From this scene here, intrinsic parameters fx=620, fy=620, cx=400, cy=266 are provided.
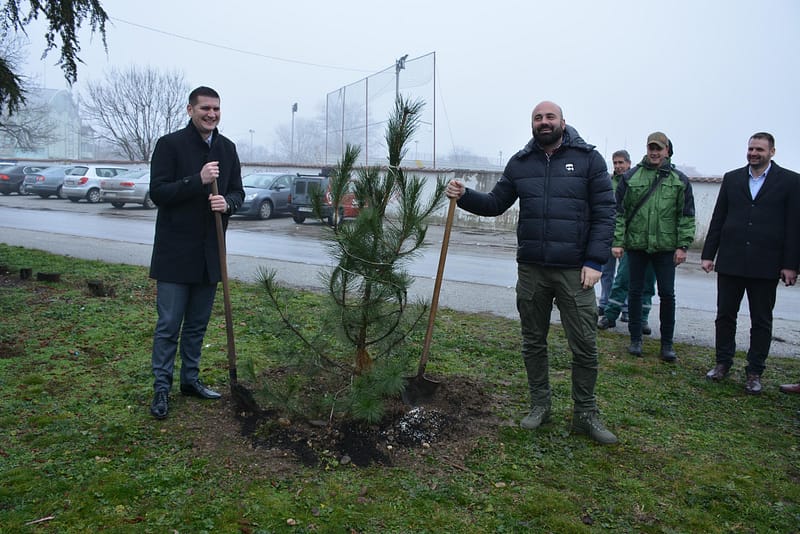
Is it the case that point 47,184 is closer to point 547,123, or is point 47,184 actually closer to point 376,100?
point 376,100

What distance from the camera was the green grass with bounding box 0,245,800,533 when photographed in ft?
9.80

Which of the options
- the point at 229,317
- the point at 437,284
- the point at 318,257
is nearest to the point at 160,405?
the point at 229,317

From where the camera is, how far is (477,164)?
2948cm

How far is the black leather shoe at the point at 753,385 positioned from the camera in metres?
5.00

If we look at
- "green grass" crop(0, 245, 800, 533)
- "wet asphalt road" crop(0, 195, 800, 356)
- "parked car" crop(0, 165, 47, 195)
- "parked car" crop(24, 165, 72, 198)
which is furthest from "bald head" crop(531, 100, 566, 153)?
"parked car" crop(0, 165, 47, 195)

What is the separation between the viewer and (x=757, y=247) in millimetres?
5086

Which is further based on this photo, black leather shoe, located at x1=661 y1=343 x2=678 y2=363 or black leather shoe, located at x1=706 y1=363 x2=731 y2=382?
black leather shoe, located at x1=661 y1=343 x2=678 y2=363

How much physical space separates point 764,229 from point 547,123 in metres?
2.55

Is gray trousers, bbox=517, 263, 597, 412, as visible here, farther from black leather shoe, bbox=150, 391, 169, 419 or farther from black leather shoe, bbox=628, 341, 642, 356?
black leather shoe, bbox=150, 391, 169, 419

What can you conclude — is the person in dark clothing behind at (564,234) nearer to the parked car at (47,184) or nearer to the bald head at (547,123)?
the bald head at (547,123)

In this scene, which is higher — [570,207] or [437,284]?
[570,207]

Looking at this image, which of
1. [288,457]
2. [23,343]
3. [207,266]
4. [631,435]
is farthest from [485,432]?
[23,343]

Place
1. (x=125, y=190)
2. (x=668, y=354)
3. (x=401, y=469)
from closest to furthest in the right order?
(x=401, y=469), (x=668, y=354), (x=125, y=190)

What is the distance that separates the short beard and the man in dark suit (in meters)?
2.32
